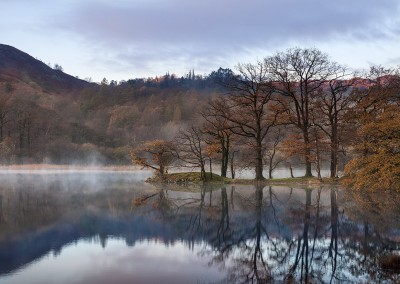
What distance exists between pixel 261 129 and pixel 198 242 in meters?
27.7

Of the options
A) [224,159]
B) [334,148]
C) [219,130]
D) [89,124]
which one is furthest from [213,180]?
[89,124]

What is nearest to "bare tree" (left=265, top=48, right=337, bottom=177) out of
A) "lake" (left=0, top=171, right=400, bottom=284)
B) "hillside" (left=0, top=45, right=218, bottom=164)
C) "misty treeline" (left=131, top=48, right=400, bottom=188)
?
"misty treeline" (left=131, top=48, right=400, bottom=188)

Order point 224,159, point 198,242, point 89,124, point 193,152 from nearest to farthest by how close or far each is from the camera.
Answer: point 198,242, point 193,152, point 224,159, point 89,124

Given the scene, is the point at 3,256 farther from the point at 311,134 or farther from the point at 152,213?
the point at 311,134

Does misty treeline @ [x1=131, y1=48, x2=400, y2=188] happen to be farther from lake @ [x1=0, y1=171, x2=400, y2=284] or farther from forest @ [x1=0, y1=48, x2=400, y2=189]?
lake @ [x1=0, y1=171, x2=400, y2=284]

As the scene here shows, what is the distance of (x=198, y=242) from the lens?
1443cm

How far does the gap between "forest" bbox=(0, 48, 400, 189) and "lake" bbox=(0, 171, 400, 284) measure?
249 centimetres

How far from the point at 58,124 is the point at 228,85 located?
61.7m

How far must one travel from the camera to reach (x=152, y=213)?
830 inches

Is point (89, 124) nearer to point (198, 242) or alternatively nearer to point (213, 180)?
point (213, 180)

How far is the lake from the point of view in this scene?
1064 cm

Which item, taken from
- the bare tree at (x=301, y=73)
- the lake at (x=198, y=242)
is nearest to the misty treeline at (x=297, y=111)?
the bare tree at (x=301, y=73)

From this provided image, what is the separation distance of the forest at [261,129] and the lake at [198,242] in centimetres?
249

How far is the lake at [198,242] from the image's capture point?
419 inches
